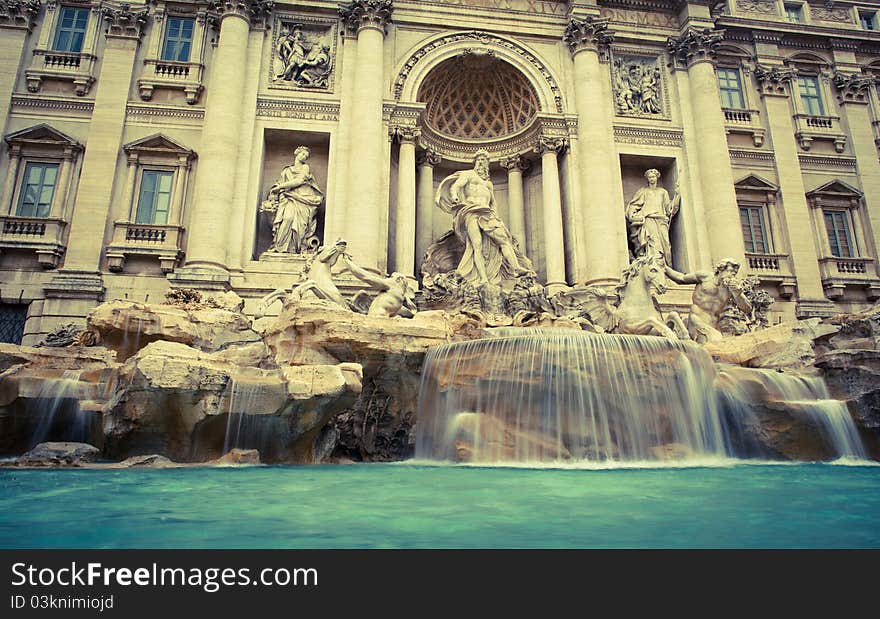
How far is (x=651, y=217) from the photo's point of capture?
17328 mm

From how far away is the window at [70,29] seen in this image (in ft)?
55.1

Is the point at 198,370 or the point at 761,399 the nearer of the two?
the point at 198,370

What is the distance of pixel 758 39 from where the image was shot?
1998cm

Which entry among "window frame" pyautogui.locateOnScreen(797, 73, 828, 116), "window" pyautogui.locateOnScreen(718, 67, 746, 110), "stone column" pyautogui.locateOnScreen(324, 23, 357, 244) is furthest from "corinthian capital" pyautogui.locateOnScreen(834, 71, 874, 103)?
"stone column" pyautogui.locateOnScreen(324, 23, 357, 244)

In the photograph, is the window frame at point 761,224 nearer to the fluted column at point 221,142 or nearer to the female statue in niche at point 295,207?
the female statue in niche at point 295,207

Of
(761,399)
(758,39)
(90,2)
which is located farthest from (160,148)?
(758,39)

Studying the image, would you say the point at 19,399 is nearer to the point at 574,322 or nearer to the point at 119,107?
the point at 574,322

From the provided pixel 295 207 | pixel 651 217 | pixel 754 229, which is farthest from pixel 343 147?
pixel 754 229

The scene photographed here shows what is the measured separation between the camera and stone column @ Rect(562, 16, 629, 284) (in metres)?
16.1

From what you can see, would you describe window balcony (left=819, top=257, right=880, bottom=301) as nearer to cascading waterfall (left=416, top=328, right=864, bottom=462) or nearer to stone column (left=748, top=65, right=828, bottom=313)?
stone column (left=748, top=65, right=828, bottom=313)

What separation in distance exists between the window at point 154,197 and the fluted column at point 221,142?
1.18 m
